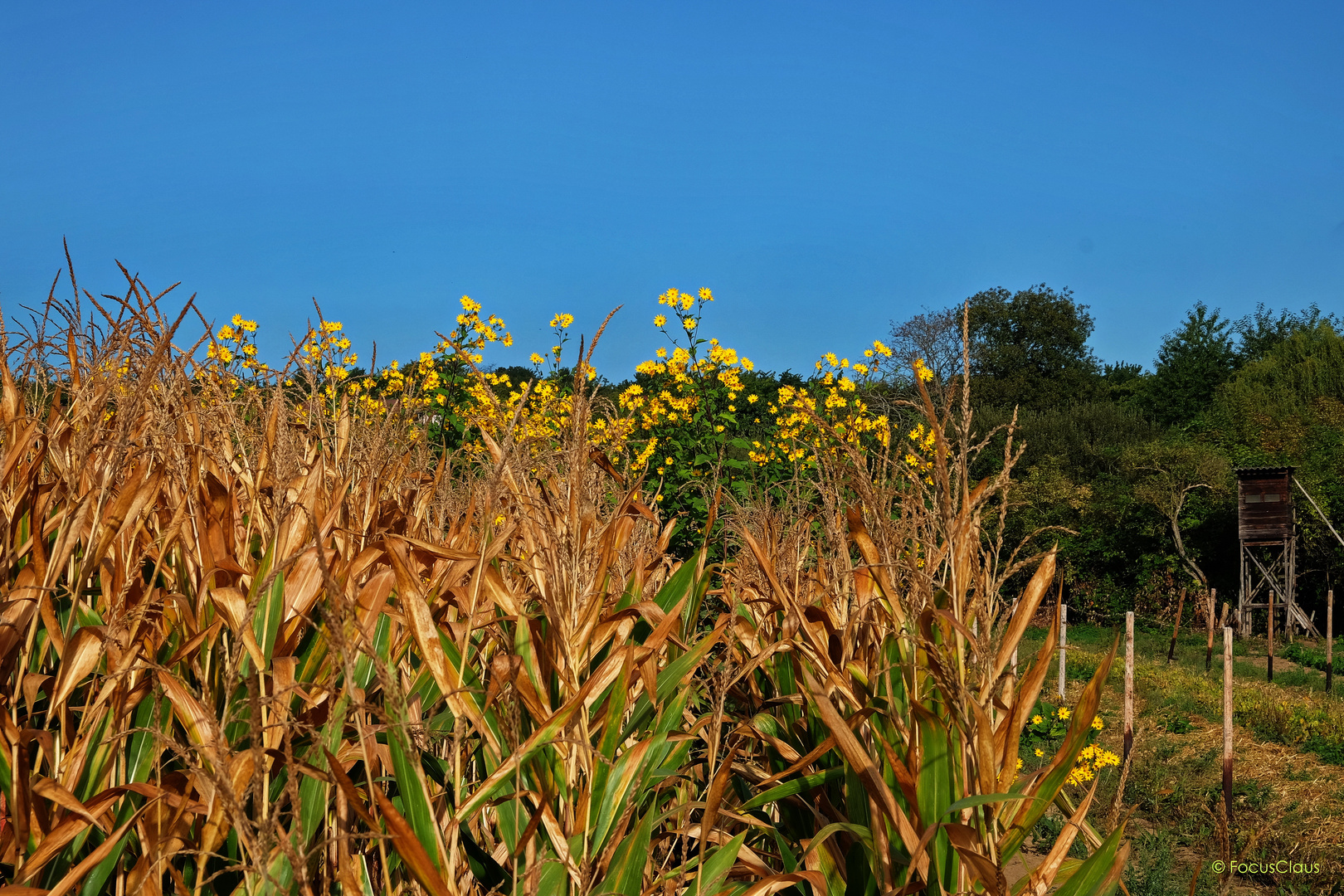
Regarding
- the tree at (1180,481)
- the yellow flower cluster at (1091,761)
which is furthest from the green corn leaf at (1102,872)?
the tree at (1180,481)

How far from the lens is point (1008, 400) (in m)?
35.4

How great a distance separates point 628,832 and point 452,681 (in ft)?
1.50

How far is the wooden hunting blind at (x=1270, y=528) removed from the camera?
1666 centimetres

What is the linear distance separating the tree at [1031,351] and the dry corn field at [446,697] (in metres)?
35.2

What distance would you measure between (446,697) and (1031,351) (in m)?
40.2

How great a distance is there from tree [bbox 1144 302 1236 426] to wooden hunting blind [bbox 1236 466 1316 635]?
13.4 m

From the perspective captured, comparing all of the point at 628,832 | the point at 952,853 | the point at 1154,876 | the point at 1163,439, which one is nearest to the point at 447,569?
the point at 628,832

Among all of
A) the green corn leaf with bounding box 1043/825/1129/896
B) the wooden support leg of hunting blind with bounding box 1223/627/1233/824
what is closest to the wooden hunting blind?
the wooden support leg of hunting blind with bounding box 1223/627/1233/824

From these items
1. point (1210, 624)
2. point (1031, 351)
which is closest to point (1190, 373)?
point (1031, 351)

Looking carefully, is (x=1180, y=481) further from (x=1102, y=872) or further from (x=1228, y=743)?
(x=1102, y=872)

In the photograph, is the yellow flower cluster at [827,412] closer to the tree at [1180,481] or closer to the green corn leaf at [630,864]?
the green corn leaf at [630,864]

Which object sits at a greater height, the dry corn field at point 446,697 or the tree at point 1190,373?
the tree at point 1190,373

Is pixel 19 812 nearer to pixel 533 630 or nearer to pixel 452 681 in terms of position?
pixel 452 681

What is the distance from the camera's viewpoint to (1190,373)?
31188 mm
